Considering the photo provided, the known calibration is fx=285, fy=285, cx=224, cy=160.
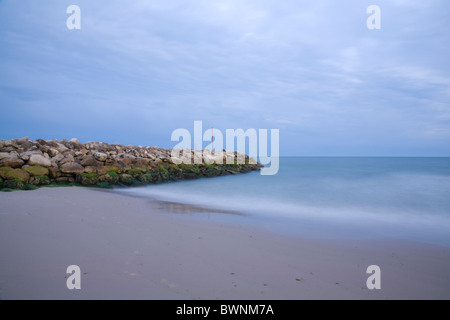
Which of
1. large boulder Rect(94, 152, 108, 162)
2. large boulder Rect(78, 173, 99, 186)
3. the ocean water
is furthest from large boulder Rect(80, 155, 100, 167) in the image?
the ocean water

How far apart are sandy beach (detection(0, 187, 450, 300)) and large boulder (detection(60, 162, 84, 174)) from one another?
4.56m

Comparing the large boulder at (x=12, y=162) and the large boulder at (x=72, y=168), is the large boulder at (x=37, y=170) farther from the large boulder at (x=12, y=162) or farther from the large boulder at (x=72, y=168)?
the large boulder at (x=72, y=168)

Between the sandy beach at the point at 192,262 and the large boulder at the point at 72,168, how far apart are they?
456 cm

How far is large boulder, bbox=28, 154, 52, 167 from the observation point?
30.1 ft

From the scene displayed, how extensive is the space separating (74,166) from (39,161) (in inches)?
40.5

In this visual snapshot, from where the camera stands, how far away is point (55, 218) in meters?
4.92

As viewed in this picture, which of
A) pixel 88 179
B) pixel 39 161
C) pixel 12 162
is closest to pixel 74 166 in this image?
pixel 88 179

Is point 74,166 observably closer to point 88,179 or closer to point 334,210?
point 88,179

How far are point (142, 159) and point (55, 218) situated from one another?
8.18 meters

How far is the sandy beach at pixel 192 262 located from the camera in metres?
2.60

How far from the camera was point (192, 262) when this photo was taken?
3.23 metres
